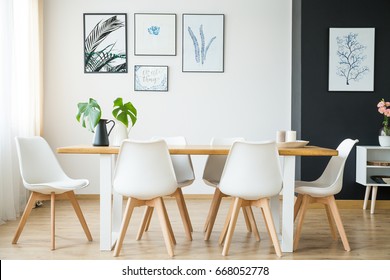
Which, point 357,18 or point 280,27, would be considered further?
point 280,27

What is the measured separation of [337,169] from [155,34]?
290 centimetres

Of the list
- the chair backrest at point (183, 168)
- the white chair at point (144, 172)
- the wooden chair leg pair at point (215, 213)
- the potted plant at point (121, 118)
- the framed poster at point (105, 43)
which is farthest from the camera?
the framed poster at point (105, 43)

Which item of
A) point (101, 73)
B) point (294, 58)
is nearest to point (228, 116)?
point (294, 58)

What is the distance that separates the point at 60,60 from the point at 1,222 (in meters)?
2.21

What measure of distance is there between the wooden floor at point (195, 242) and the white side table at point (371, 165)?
312 mm

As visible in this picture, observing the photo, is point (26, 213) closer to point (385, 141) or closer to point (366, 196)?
point (366, 196)

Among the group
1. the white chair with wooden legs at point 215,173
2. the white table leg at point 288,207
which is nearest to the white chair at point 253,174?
the white table leg at point 288,207

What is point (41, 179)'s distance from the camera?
3.38 m

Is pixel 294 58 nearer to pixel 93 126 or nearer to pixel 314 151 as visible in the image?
pixel 314 151

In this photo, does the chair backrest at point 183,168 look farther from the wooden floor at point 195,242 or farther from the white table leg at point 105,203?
the white table leg at point 105,203

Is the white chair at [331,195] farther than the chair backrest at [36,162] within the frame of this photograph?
No

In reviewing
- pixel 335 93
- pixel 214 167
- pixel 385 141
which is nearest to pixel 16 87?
pixel 214 167

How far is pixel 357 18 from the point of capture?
15.1 feet

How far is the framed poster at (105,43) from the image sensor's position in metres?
5.05
